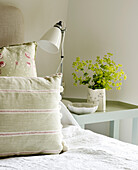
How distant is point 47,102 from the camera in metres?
1.20

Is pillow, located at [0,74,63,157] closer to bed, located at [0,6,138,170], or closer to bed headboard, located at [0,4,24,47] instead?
bed, located at [0,6,138,170]

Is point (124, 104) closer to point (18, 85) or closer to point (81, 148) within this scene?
point (81, 148)

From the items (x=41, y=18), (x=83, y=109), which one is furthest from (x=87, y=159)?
(x=41, y=18)

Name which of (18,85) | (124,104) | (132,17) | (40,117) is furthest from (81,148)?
(132,17)

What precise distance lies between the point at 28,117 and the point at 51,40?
0.77m

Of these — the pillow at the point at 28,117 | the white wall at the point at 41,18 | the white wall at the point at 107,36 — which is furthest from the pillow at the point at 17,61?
the white wall at the point at 107,36

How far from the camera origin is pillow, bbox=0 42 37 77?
1412 mm

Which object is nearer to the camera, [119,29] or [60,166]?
[60,166]

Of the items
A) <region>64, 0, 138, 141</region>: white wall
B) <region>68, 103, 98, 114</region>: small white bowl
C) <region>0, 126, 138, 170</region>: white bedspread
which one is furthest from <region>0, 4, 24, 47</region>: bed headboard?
<region>0, 126, 138, 170</region>: white bedspread

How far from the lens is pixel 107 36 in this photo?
7.92 feet

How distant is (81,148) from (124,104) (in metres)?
1.14

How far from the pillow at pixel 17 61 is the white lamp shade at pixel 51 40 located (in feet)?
0.78

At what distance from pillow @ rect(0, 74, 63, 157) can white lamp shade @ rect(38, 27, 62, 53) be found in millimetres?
610

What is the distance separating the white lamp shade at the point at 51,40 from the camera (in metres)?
1.80
